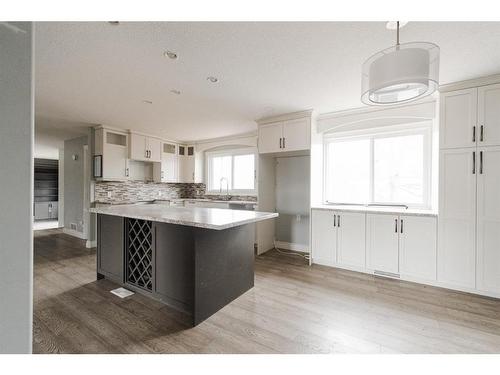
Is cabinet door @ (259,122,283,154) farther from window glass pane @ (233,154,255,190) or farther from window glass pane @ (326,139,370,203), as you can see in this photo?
window glass pane @ (233,154,255,190)

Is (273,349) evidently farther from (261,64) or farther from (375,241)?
(261,64)

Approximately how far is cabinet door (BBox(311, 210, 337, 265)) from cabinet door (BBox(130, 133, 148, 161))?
3709 mm

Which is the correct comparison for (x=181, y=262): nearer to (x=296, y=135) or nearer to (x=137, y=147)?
(x=296, y=135)

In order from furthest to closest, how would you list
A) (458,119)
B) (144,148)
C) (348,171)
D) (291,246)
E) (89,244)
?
(144,148)
(89,244)
(291,246)
(348,171)
(458,119)

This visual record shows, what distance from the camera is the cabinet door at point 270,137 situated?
3824mm

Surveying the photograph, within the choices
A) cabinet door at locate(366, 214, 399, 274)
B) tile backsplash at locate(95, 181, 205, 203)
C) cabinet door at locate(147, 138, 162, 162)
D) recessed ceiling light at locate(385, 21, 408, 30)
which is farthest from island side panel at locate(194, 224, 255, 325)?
tile backsplash at locate(95, 181, 205, 203)

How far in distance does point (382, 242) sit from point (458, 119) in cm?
170

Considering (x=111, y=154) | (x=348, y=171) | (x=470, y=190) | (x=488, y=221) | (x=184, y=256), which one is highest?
(x=111, y=154)

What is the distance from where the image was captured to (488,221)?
2.43 m

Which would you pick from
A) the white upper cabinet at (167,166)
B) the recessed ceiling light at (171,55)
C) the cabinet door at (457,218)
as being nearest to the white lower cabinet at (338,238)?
the cabinet door at (457,218)

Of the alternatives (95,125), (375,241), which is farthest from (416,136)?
(95,125)

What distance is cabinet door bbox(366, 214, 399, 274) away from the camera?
295 centimetres

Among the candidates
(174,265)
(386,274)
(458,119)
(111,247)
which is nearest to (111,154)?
(111,247)

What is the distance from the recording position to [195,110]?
350 centimetres
